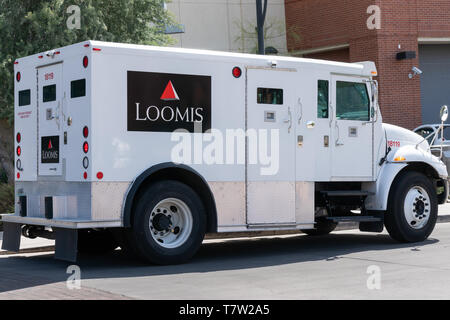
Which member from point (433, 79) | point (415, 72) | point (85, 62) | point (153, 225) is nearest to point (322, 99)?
point (153, 225)

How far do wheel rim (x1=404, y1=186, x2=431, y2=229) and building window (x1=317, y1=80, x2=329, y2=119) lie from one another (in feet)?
6.54

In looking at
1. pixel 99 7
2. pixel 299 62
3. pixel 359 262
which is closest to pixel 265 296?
pixel 359 262

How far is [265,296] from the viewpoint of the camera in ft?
26.3

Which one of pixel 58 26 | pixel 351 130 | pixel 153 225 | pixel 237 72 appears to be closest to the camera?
pixel 153 225

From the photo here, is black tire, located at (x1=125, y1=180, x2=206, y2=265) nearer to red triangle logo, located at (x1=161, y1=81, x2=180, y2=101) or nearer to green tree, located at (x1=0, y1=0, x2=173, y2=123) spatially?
red triangle logo, located at (x1=161, y1=81, x2=180, y2=101)

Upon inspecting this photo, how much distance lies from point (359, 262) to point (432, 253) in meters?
1.43

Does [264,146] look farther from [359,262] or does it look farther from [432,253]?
[432,253]

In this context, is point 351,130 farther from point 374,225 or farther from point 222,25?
point 222,25

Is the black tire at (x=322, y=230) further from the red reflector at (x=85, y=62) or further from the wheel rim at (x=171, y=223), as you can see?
the red reflector at (x=85, y=62)

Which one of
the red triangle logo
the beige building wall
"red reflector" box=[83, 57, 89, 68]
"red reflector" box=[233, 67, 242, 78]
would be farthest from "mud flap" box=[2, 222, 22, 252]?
the beige building wall

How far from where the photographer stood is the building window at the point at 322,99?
11.8 m

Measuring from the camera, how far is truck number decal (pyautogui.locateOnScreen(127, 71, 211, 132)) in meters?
10.1

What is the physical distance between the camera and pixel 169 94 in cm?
1037

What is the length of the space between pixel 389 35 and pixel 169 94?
58.8 feet
